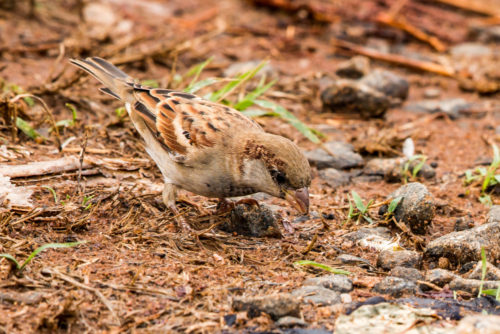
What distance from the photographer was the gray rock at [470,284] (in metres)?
4.27

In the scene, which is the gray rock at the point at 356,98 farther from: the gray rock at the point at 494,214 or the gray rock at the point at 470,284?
the gray rock at the point at 470,284

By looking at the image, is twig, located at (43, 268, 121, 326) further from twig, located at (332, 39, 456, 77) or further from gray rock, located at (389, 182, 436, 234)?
twig, located at (332, 39, 456, 77)

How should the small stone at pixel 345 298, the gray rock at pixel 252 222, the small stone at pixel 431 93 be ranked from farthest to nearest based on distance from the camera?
1. the small stone at pixel 431 93
2. the gray rock at pixel 252 222
3. the small stone at pixel 345 298

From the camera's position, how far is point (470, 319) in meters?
3.60

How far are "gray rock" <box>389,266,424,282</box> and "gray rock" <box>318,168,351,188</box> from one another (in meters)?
2.09

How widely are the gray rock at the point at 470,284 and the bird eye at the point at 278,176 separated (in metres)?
1.40

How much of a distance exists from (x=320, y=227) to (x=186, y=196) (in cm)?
133

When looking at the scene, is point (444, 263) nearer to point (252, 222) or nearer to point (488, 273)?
point (488, 273)

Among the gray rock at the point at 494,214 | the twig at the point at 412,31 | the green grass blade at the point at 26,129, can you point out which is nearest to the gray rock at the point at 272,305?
the gray rock at the point at 494,214

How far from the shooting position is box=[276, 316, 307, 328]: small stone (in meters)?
3.79

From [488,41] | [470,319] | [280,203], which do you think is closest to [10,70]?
[280,203]

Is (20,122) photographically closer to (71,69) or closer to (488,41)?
(71,69)

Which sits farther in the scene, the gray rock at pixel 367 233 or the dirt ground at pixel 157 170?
the gray rock at pixel 367 233

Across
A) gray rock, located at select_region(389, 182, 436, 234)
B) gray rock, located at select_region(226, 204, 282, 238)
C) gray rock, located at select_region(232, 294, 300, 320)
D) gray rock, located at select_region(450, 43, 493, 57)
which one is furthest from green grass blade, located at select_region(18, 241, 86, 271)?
gray rock, located at select_region(450, 43, 493, 57)
